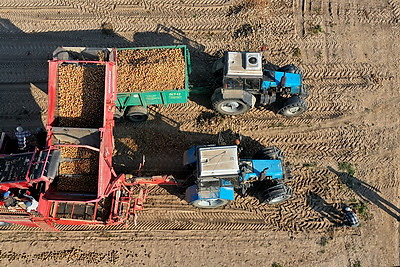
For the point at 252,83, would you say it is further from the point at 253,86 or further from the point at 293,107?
the point at 293,107

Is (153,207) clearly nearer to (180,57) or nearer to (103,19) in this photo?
(180,57)

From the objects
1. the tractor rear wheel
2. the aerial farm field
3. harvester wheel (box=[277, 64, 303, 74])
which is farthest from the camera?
harvester wheel (box=[277, 64, 303, 74])

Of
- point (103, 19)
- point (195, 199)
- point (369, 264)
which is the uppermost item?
point (103, 19)

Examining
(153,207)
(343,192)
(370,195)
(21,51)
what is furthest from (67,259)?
(370,195)

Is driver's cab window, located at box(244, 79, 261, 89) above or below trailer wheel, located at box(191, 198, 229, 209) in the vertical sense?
above

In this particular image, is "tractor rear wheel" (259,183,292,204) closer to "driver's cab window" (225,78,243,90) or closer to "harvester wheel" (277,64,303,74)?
"driver's cab window" (225,78,243,90)

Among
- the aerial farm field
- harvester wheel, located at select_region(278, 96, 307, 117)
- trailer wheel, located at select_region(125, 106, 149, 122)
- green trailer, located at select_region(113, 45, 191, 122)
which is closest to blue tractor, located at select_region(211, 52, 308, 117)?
harvester wheel, located at select_region(278, 96, 307, 117)

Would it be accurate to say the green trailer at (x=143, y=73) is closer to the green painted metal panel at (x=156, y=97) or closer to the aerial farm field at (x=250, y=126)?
the green painted metal panel at (x=156, y=97)
